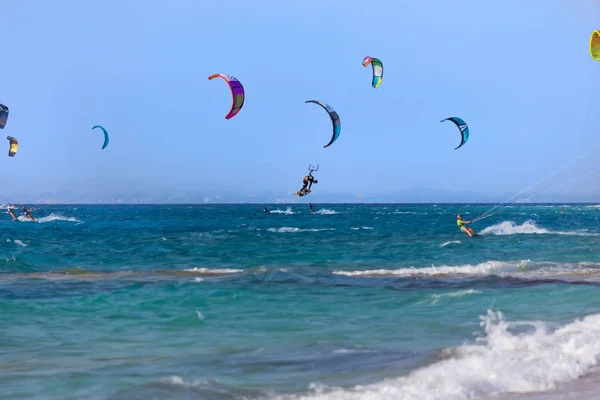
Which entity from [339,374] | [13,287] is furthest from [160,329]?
[13,287]

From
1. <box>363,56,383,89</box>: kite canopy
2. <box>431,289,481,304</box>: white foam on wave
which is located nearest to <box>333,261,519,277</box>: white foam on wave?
<box>431,289,481,304</box>: white foam on wave

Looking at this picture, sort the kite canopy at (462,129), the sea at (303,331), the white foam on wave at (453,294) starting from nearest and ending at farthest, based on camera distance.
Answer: the sea at (303,331) < the white foam on wave at (453,294) < the kite canopy at (462,129)

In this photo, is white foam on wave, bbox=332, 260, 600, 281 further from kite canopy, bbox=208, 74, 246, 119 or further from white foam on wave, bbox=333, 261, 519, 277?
kite canopy, bbox=208, 74, 246, 119

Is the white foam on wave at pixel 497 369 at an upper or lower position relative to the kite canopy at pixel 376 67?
lower

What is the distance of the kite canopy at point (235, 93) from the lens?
22530 mm

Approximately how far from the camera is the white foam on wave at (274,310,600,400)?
26.2ft

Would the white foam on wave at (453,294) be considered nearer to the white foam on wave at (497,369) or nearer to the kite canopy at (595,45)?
the white foam on wave at (497,369)

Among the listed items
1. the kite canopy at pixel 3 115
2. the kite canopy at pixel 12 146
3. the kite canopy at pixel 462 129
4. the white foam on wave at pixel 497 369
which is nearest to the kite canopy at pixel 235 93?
the kite canopy at pixel 3 115

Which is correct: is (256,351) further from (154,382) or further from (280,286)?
(280,286)

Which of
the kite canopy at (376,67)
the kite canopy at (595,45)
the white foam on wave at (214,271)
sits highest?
the kite canopy at (376,67)

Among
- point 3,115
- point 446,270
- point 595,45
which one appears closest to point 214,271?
point 446,270

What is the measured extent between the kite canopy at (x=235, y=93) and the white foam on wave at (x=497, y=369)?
1334 centimetres

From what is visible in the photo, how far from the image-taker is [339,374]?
8.84 metres

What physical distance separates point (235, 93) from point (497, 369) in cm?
1562
